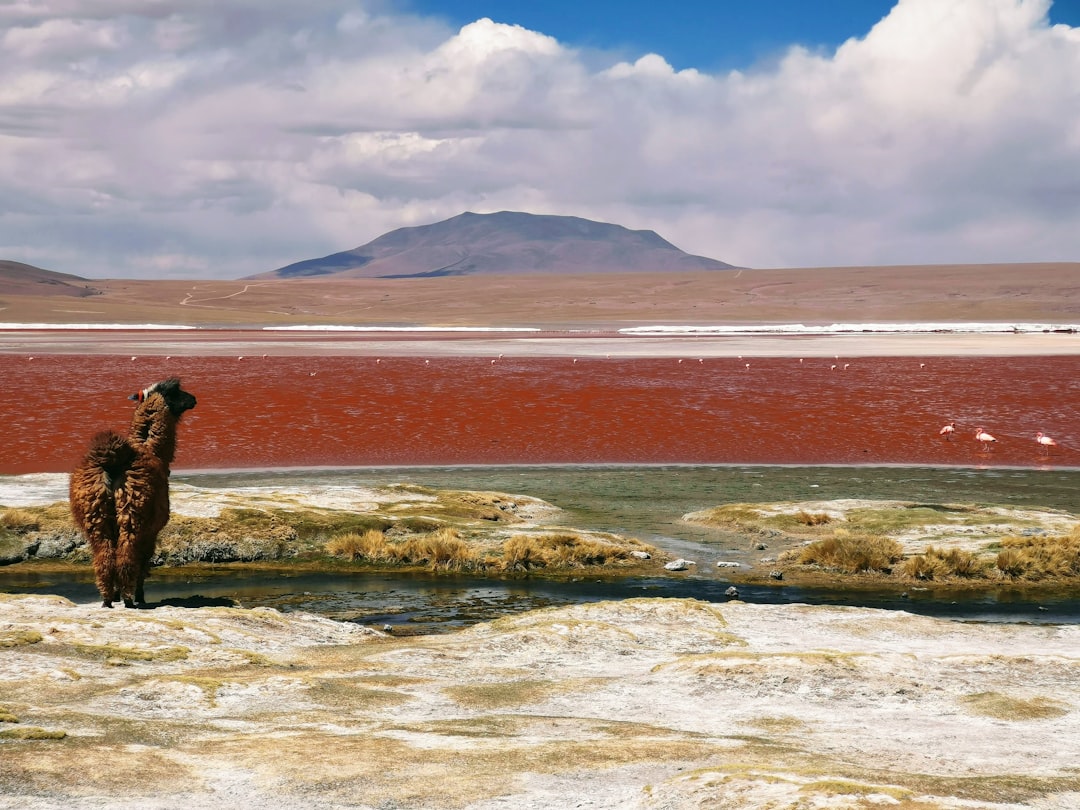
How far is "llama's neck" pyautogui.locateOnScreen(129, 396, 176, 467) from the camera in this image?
48.7 ft

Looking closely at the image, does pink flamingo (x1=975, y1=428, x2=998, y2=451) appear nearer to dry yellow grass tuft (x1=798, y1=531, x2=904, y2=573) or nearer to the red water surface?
the red water surface

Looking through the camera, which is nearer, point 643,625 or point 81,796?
point 81,796

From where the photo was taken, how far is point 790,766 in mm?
7742

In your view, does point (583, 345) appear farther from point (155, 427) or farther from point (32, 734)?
point (32, 734)

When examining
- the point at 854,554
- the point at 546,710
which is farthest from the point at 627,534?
the point at 546,710

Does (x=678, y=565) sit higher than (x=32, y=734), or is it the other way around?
(x=32, y=734)

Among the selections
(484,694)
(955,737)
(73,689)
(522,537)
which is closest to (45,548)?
(522,537)

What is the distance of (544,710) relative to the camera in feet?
32.9

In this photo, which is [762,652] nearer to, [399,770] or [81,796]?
[399,770]

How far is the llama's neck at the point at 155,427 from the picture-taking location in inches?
584

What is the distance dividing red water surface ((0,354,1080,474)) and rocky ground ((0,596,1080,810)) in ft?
64.8

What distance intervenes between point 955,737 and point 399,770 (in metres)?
4.28

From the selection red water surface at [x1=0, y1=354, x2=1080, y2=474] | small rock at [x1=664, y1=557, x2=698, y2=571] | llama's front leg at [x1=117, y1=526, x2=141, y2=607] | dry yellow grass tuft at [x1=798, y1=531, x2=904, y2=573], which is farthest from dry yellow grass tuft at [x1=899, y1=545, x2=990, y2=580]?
red water surface at [x1=0, y1=354, x2=1080, y2=474]

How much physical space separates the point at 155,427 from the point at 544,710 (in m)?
7.10
